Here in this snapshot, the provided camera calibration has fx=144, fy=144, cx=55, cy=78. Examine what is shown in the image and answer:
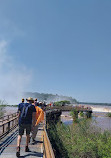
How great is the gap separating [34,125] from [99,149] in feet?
16.9

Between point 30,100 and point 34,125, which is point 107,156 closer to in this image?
point 34,125

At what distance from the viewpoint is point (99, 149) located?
29.4 feet

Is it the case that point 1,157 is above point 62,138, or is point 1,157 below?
above

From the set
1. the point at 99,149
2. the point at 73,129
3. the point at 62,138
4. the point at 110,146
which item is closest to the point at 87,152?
the point at 99,149

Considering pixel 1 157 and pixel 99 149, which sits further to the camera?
pixel 99 149

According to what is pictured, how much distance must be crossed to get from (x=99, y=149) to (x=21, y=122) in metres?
6.25

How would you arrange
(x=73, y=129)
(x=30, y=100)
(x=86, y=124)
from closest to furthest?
1. (x=30, y=100)
2. (x=73, y=129)
3. (x=86, y=124)

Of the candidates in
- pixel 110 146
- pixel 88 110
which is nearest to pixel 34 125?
pixel 110 146

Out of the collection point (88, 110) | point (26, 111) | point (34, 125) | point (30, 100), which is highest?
point (30, 100)

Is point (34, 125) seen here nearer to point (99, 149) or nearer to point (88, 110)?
point (99, 149)

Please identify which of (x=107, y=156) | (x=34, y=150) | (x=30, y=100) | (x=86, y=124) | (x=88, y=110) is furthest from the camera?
(x=88, y=110)

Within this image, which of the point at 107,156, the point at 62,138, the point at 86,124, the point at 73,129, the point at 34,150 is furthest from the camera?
the point at 86,124

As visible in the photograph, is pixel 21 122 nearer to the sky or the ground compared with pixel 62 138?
nearer to the sky

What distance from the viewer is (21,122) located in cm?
504
